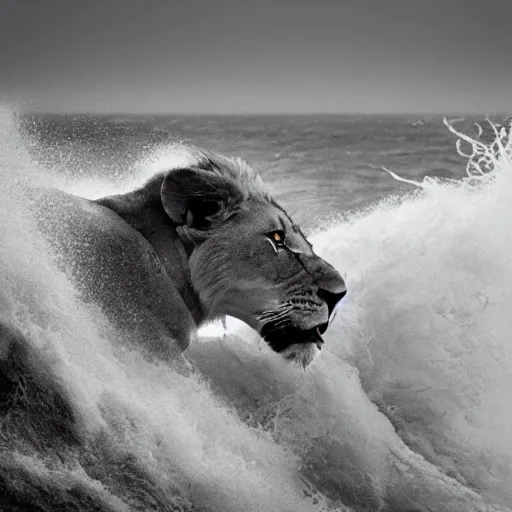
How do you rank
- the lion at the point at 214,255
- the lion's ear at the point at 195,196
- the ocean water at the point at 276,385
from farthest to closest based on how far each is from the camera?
the lion's ear at the point at 195,196 → the lion at the point at 214,255 → the ocean water at the point at 276,385

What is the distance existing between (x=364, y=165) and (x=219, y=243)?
1034 inches

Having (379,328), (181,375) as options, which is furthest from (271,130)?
(181,375)

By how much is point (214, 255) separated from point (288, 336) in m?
0.65

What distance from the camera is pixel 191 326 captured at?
4281 mm

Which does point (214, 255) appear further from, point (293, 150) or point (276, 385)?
point (293, 150)

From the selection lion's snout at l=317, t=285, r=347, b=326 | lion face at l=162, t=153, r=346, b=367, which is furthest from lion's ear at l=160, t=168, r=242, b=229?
lion's snout at l=317, t=285, r=347, b=326

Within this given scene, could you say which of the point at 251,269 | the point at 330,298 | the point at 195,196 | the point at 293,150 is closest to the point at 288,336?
the point at 330,298

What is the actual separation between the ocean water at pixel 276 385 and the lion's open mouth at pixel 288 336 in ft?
1.21

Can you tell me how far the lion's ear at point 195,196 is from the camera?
427 centimetres

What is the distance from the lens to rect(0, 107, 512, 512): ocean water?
3.03m

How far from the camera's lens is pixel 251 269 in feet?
14.1

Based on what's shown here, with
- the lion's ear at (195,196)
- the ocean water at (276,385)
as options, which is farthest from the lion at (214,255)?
the ocean water at (276,385)

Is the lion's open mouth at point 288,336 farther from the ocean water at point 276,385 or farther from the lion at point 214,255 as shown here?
the ocean water at point 276,385

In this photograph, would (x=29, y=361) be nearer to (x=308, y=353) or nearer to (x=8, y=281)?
(x=8, y=281)
